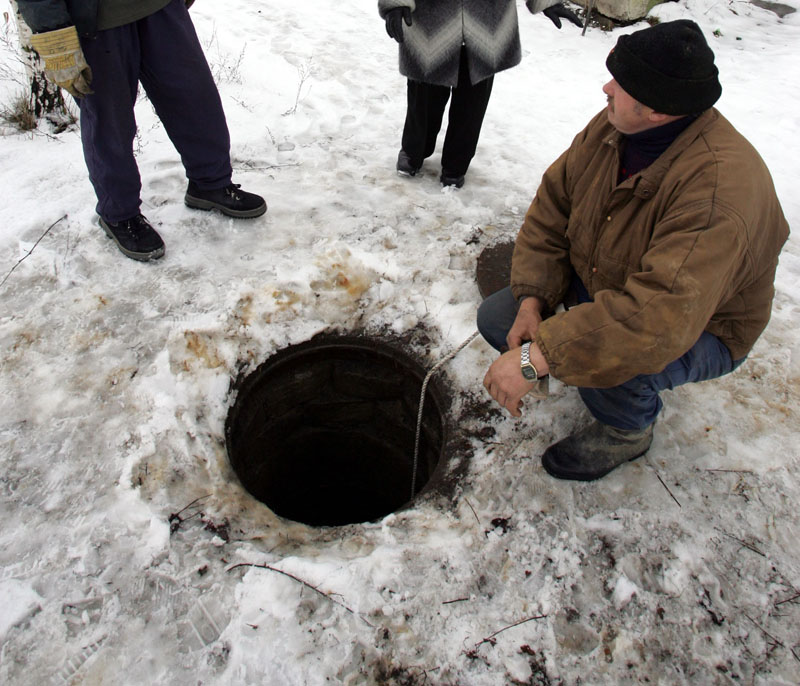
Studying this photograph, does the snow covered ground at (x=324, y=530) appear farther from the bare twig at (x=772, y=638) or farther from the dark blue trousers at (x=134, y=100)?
the dark blue trousers at (x=134, y=100)

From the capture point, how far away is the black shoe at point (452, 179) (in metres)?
3.57

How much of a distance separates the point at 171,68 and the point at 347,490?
282 cm

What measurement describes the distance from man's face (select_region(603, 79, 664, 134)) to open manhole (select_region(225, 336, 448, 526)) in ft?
4.34

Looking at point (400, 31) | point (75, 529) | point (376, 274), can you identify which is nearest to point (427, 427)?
point (376, 274)

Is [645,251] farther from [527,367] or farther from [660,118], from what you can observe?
[527,367]

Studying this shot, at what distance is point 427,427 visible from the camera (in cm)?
273

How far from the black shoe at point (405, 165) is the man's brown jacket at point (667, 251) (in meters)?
1.78

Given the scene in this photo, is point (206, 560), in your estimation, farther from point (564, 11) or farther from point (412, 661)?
point (564, 11)

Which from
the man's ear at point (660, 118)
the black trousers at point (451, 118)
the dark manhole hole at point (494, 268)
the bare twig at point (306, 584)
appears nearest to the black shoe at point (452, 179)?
the black trousers at point (451, 118)

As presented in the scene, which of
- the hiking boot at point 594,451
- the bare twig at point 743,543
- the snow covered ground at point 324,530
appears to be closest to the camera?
the snow covered ground at point 324,530

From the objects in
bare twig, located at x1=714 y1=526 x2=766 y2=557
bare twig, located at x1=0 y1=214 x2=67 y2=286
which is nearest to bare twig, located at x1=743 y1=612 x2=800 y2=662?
bare twig, located at x1=714 y1=526 x2=766 y2=557

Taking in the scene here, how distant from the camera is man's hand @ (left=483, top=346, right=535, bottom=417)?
1.78 m

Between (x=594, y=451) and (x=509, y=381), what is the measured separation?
523mm

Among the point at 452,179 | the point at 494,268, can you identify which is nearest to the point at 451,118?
the point at 452,179
